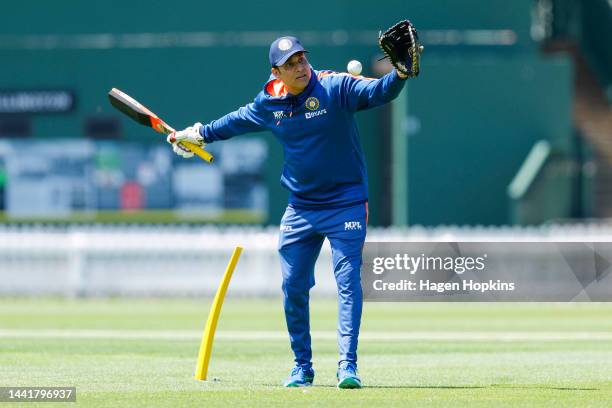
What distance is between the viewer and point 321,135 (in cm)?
967

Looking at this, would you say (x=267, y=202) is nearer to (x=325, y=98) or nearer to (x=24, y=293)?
(x=24, y=293)

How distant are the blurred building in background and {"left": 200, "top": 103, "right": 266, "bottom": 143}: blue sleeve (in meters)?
15.3

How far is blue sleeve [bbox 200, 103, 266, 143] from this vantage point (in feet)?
33.0

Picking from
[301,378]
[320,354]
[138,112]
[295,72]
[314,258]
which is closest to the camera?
[295,72]

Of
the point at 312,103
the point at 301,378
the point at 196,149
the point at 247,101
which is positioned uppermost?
the point at 247,101

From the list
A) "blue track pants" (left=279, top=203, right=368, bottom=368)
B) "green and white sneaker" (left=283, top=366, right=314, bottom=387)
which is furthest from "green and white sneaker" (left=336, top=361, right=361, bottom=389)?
"green and white sneaker" (left=283, top=366, right=314, bottom=387)

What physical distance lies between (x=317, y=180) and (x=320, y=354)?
375 centimetres

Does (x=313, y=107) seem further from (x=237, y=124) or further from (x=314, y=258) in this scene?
(x=314, y=258)

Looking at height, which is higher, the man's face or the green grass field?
the man's face

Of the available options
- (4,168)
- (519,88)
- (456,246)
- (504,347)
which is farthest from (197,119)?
(456,246)

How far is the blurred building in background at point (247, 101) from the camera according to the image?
25766mm

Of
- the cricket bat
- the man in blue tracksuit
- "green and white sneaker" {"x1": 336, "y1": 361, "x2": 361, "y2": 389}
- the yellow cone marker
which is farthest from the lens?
the cricket bat

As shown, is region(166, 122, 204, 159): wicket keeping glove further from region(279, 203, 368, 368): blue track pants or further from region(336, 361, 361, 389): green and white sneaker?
region(336, 361, 361, 389): green and white sneaker

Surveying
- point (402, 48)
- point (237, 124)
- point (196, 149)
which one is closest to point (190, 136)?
point (196, 149)
